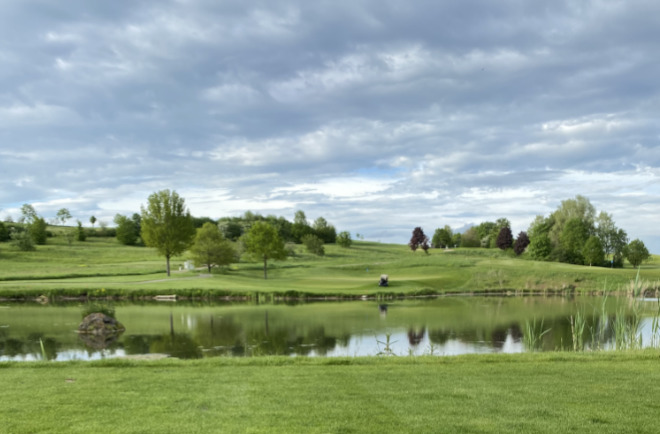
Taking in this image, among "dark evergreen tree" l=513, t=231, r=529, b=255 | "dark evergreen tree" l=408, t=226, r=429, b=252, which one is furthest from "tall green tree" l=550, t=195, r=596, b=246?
"dark evergreen tree" l=408, t=226, r=429, b=252

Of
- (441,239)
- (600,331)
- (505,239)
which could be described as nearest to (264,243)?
(600,331)

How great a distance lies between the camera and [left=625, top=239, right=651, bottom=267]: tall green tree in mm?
74438

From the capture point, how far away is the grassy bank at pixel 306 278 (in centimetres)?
4028

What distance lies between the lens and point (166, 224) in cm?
5394

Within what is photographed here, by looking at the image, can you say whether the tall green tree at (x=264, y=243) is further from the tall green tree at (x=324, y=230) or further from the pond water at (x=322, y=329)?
the tall green tree at (x=324, y=230)

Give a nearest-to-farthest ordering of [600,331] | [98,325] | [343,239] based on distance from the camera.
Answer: [600,331] → [98,325] → [343,239]

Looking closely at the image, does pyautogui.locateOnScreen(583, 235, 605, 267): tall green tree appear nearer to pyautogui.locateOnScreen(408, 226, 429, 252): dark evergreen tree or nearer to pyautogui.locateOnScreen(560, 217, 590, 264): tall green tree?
pyautogui.locateOnScreen(560, 217, 590, 264): tall green tree

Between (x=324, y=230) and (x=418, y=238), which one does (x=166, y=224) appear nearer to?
(x=418, y=238)

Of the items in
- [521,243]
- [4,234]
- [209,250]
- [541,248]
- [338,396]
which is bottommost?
[338,396]

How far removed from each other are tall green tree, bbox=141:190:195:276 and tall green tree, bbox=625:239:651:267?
204 feet

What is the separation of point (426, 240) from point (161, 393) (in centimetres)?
9148

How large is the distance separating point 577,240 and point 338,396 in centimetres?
7341

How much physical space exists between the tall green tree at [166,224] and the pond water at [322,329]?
18.7 m

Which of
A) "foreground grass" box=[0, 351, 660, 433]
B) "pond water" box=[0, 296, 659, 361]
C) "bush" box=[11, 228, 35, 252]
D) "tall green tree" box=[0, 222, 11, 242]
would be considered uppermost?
"tall green tree" box=[0, 222, 11, 242]
